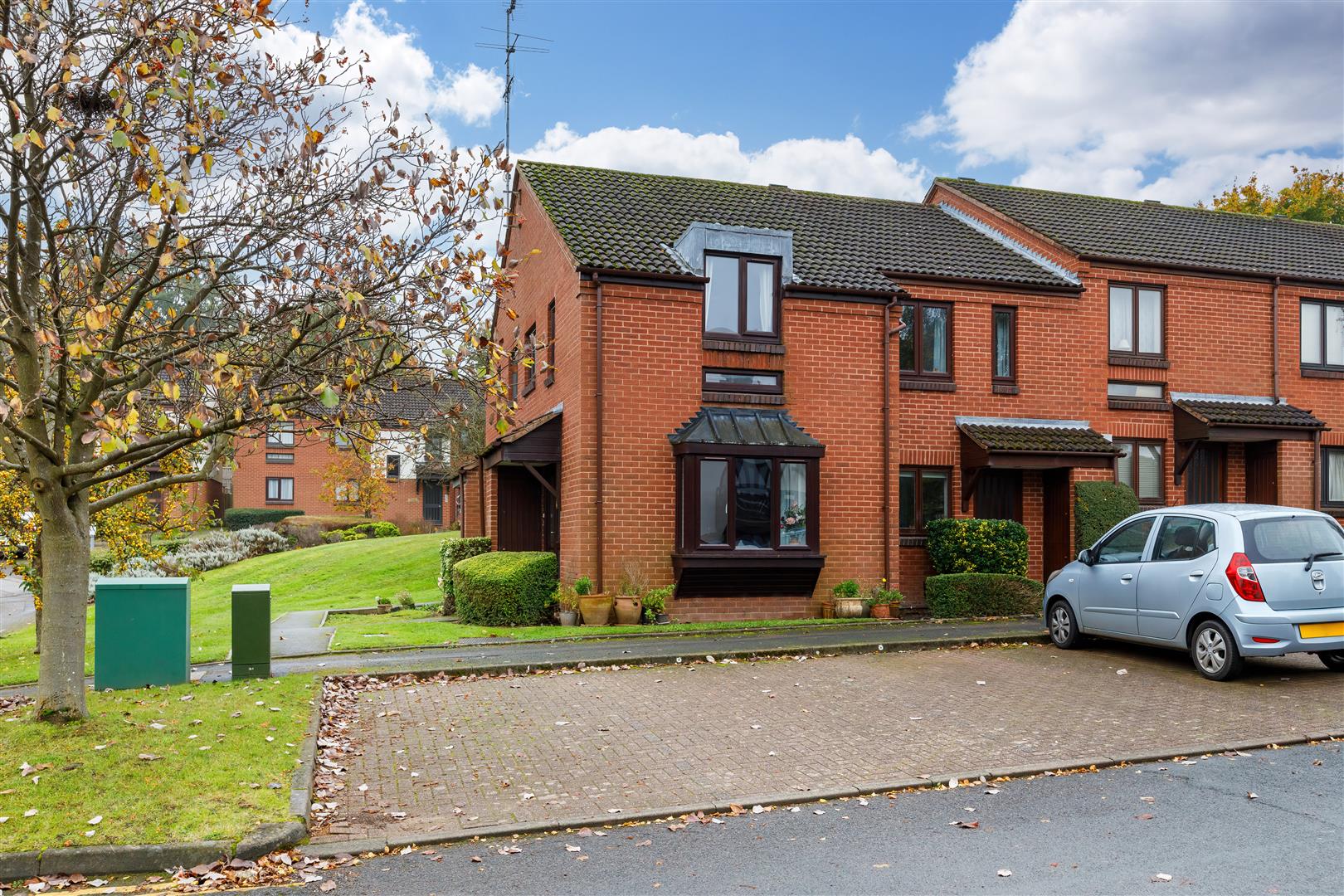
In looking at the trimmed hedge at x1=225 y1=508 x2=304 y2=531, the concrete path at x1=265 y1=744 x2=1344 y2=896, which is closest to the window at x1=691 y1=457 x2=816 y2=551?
the concrete path at x1=265 y1=744 x2=1344 y2=896

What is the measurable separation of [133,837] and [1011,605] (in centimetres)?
1452

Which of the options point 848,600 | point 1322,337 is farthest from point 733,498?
point 1322,337

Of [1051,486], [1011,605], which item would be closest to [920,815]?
[1011,605]

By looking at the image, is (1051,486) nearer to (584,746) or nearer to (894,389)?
(894,389)

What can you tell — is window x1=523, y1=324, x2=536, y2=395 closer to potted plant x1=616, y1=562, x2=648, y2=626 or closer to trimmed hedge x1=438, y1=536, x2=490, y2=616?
trimmed hedge x1=438, y1=536, x2=490, y2=616

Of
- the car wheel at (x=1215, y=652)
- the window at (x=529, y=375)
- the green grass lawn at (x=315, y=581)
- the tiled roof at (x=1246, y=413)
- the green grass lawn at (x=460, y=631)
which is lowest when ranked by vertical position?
the green grass lawn at (x=315, y=581)

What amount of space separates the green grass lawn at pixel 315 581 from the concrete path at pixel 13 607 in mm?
1471

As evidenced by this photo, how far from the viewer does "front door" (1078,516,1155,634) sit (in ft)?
37.7

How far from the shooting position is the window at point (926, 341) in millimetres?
18672

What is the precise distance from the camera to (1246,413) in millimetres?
20062

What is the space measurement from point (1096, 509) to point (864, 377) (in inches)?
193

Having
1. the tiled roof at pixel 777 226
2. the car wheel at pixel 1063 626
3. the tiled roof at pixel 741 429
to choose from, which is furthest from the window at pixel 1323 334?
the car wheel at pixel 1063 626

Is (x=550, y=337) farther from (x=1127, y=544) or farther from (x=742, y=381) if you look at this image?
(x=1127, y=544)

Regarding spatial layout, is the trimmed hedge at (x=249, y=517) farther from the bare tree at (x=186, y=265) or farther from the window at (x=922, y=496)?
the bare tree at (x=186, y=265)
